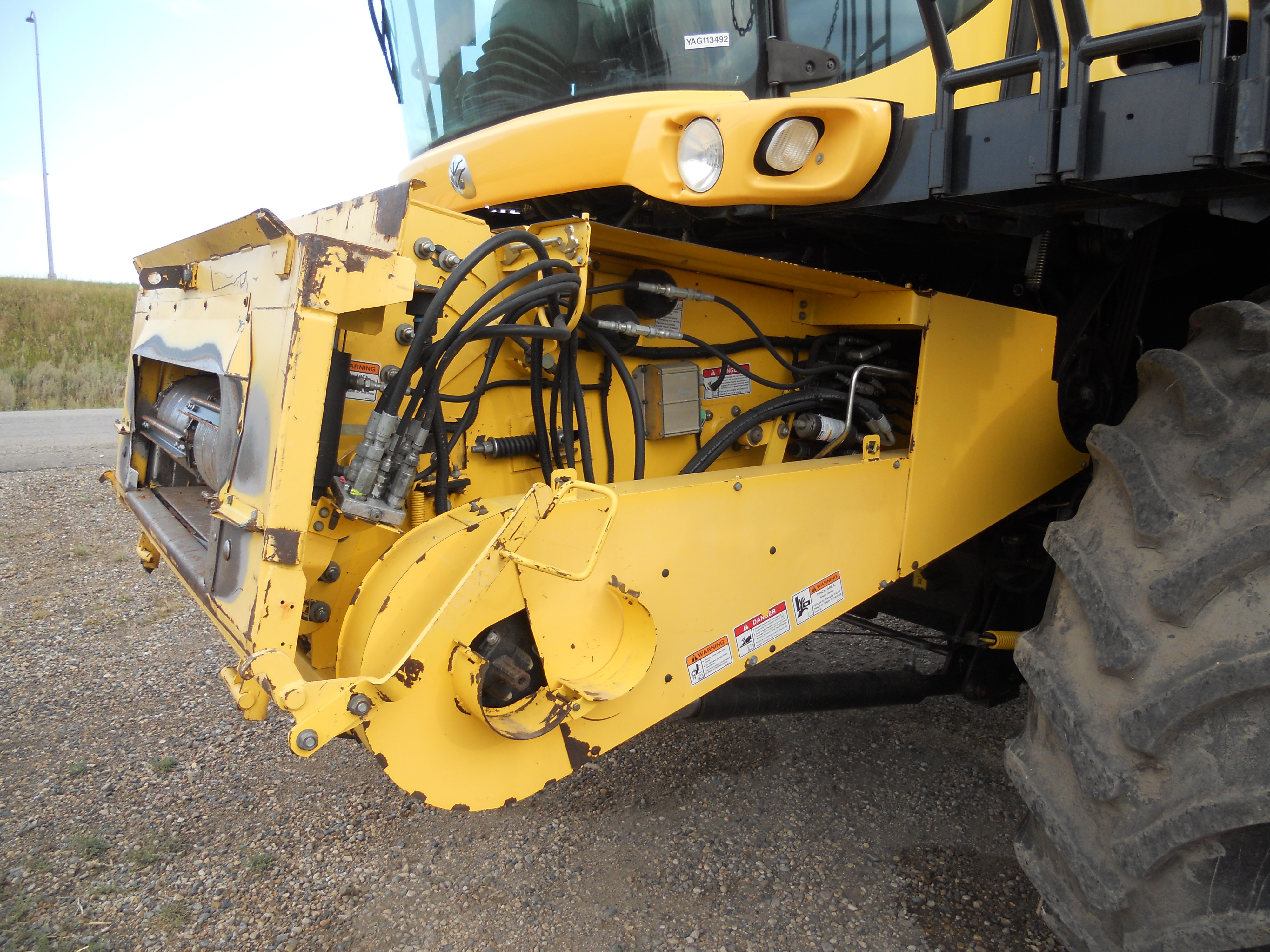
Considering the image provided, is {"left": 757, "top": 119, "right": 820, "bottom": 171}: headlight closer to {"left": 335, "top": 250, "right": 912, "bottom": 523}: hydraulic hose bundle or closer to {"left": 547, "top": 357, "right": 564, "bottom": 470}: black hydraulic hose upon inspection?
{"left": 335, "top": 250, "right": 912, "bottom": 523}: hydraulic hose bundle

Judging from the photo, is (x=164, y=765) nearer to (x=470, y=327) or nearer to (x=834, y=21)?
(x=470, y=327)

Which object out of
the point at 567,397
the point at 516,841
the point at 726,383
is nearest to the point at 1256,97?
the point at 726,383

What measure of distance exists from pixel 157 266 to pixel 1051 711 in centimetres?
Answer: 222

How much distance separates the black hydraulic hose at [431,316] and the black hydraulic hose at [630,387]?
0.89 ft

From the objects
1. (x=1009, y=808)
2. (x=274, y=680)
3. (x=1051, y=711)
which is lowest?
(x=1009, y=808)

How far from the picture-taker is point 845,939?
187 cm

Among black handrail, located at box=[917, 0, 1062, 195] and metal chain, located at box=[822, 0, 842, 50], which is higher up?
metal chain, located at box=[822, 0, 842, 50]

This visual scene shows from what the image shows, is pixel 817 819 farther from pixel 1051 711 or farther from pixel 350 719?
pixel 350 719

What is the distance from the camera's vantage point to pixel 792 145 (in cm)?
154

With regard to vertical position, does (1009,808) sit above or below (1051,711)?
below

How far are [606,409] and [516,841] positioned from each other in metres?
1.21

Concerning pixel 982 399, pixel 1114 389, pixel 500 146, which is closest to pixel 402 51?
pixel 500 146

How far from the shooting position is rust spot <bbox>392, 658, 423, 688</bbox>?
133 centimetres

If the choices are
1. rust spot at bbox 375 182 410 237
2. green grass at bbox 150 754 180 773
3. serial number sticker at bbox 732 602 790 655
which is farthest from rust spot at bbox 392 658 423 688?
green grass at bbox 150 754 180 773
